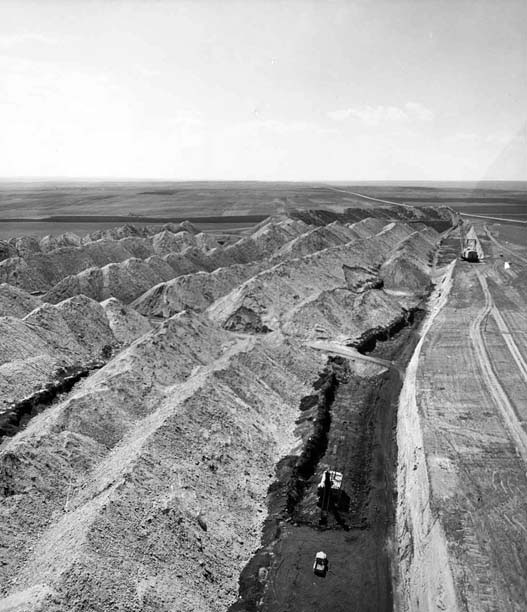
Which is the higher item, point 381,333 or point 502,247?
point 502,247

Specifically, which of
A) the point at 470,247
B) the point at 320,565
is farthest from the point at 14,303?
the point at 470,247

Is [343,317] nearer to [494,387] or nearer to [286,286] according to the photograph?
[286,286]

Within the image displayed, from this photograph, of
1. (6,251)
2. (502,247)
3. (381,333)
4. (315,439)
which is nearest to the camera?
(315,439)

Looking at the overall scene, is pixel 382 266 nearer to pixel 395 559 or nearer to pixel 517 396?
pixel 517 396

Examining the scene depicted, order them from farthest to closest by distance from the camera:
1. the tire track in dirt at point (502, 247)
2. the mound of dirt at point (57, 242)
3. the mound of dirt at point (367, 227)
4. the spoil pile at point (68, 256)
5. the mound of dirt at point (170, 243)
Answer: the mound of dirt at point (367, 227)
the mound of dirt at point (57, 242)
the tire track in dirt at point (502, 247)
the mound of dirt at point (170, 243)
the spoil pile at point (68, 256)

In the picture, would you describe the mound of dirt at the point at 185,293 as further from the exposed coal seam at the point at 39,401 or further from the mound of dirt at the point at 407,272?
the mound of dirt at the point at 407,272

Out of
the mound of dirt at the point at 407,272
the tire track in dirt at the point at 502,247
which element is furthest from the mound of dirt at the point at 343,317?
the tire track in dirt at the point at 502,247
